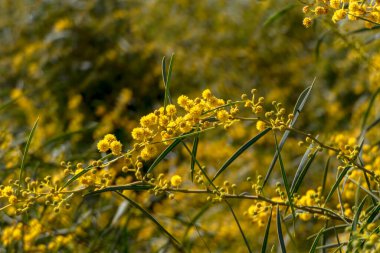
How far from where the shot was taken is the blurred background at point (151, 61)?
5.01m

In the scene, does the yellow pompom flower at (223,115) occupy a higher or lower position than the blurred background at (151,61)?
lower

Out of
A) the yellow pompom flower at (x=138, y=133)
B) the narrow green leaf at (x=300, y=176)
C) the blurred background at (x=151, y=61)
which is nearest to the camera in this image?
the yellow pompom flower at (x=138, y=133)

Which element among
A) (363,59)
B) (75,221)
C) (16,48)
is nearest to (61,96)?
(16,48)

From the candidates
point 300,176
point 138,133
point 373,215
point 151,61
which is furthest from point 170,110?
point 151,61

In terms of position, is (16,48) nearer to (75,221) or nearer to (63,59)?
(63,59)

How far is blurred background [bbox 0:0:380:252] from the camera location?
501cm

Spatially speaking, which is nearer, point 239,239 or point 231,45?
point 239,239

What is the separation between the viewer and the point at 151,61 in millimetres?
5340

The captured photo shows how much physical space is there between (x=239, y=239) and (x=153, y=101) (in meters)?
2.02

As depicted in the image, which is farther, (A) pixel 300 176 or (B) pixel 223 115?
(A) pixel 300 176

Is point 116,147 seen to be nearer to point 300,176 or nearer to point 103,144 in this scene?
point 103,144

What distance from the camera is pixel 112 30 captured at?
5.41 meters

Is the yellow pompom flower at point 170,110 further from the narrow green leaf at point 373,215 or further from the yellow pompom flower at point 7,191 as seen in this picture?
the narrow green leaf at point 373,215

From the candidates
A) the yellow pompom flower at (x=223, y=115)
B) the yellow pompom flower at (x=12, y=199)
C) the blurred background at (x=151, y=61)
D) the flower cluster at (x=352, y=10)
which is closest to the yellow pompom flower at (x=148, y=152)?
the yellow pompom flower at (x=223, y=115)
